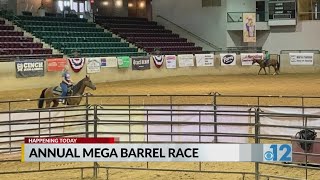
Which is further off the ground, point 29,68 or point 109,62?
point 109,62

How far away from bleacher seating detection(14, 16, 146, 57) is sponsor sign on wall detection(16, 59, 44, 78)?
12.0 ft

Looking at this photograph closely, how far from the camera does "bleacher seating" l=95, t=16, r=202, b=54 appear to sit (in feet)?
140

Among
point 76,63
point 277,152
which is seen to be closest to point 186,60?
point 76,63

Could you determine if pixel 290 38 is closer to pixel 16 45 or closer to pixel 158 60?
pixel 158 60

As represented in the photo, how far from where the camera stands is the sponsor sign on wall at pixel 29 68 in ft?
92.6

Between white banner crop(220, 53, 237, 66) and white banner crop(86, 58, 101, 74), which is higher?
white banner crop(220, 53, 237, 66)

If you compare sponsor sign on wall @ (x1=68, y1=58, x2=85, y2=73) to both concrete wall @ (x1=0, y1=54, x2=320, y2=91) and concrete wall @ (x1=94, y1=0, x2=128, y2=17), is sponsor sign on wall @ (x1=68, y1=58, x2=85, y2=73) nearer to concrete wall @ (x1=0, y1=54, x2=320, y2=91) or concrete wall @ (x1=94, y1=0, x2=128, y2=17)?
concrete wall @ (x1=0, y1=54, x2=320, y2=91)

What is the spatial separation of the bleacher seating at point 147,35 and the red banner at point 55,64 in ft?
39.7

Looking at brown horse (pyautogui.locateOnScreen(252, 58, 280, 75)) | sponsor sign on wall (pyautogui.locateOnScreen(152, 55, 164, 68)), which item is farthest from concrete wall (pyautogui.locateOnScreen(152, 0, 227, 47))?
sponsor sign on wall (pyautogui.locateOnScreen(152, 55, 164, 68))

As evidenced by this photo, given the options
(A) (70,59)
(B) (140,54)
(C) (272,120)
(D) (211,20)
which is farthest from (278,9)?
(C) (272,120)

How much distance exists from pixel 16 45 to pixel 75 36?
22.3ft

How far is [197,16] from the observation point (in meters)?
47.0

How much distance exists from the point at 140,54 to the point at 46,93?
65.9ft

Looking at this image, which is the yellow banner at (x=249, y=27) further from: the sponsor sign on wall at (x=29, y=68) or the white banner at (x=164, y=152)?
the white banner at (x=164, y=152)
